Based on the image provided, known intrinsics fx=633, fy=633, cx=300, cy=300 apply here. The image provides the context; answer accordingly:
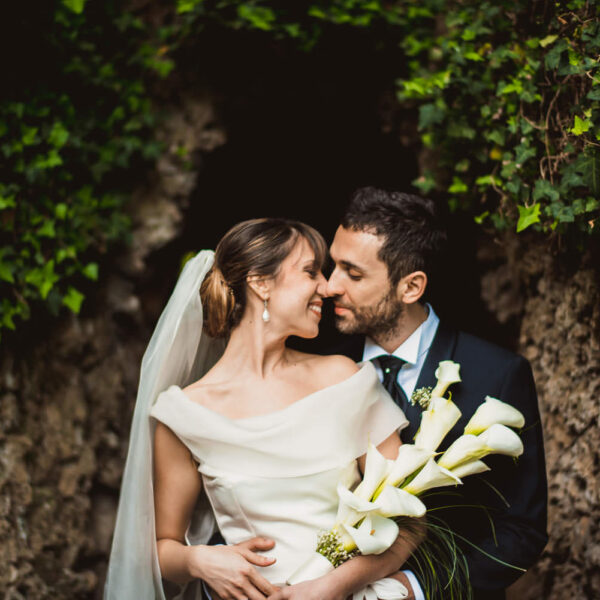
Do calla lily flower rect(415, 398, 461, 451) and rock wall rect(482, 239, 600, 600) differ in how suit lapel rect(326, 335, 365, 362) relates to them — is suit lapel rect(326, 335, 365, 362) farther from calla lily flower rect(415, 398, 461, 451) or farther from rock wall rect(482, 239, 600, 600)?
rock wall rect(482, 239, 600, 600)

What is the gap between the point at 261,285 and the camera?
2.58 m

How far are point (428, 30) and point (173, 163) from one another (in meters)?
1.81

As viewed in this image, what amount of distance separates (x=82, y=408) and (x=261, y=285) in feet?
6.03

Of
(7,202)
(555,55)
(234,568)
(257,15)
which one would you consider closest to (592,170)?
(555,55)

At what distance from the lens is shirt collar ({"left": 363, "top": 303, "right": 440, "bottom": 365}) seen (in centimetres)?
269

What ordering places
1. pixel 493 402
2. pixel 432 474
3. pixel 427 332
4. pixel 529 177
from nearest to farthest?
pixel 432 474 < pixel 493 402 < pixel 427 332 < pixel 529 177

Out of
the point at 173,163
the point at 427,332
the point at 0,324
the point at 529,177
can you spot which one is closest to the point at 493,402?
the point at 427,332

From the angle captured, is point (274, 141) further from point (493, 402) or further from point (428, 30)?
point (493, 402)

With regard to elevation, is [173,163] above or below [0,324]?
above

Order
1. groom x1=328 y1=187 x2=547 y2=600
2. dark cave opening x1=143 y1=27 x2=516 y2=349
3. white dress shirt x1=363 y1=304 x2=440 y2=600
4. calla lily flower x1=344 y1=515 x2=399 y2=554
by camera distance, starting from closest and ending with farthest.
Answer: calla lily flower x1=344 y1=515 x2=399 y2=554, groom x1=328 y1=187 x2=547 y2=600, white dress shirt x1=363 y1=304 x2=440 y2=600, dark cave opening x1=143 y1=27 x2=516 y2=349

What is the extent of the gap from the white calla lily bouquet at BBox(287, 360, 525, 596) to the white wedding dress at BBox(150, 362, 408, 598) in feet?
0.50

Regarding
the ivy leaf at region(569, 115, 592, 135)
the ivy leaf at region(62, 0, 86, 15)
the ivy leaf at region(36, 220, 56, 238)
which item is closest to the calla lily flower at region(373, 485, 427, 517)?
the ivy leaf at region(569, 115, 592, 135)

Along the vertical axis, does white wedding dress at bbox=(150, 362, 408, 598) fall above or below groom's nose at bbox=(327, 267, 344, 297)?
below

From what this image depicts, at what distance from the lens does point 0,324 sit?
3.27 meters
